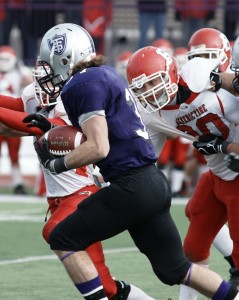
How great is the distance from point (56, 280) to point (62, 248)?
199 cm

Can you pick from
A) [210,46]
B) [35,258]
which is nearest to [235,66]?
[210,46]

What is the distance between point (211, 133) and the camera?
6.46 metres

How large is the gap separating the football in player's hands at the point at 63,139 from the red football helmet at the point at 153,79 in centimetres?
59

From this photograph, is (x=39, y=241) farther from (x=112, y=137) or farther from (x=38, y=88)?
(x=112, y=137)

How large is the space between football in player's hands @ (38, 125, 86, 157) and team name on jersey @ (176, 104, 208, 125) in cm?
96

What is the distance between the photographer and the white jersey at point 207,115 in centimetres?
636

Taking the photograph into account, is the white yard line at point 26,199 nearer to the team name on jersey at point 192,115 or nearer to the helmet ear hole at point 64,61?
the team name on jersey at point 192,115

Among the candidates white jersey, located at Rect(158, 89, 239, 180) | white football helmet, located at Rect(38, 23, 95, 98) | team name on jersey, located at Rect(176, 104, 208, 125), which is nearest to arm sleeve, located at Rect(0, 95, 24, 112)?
white football helmet, located at Rect(38, 23, 95, 98)

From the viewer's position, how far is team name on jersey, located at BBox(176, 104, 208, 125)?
6.38m

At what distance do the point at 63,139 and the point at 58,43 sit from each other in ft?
2.87

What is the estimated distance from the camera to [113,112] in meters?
5.60

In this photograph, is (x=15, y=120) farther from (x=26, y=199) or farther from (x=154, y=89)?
(x=26, y=199)

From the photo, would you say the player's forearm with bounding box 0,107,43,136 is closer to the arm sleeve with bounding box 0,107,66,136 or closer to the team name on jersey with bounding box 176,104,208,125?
the arm sleeve with bounding box 0,107,66,136

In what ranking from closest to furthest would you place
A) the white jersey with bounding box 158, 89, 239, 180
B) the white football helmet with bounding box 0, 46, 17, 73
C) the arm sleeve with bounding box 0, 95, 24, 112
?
the white jersey with bounding box 158, 89, 239, 180 → the arm sleeve with bounding box 0, 95, 24, 112 → the white football helmet with bounding box 0, 46, 17, 73
